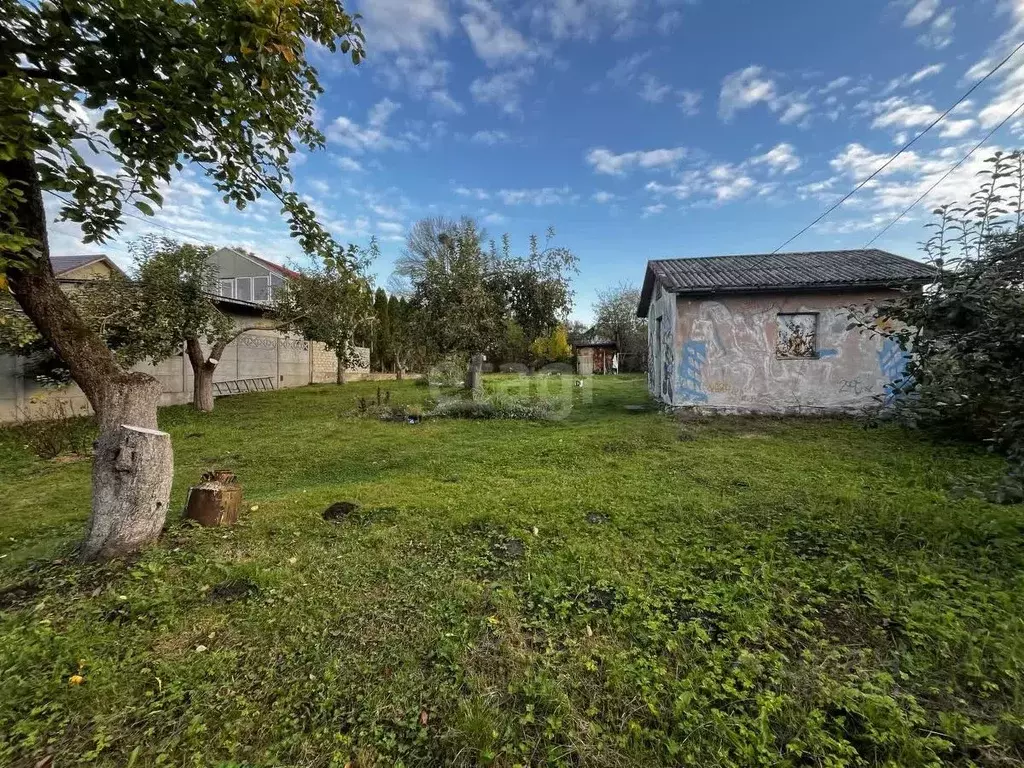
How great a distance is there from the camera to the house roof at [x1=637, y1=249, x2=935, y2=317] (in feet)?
28.7

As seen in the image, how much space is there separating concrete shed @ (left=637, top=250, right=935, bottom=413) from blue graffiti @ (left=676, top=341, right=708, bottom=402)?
2 cm

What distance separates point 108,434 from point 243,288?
76.3 feet

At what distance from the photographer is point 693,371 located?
9367mm

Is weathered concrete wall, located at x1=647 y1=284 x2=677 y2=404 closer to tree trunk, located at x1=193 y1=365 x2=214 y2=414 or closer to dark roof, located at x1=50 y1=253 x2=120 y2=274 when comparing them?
tree trunk, located at x1=193 y1=365 x2=214 y2=414

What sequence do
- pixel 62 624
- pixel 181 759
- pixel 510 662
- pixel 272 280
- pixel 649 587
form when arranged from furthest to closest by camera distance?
pixel 272 280 → pixel 649 587 → pixel 62 624 → pixel 510 662 → pixel 181 759

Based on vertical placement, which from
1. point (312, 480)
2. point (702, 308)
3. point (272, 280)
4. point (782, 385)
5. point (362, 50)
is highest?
point (272, 280)

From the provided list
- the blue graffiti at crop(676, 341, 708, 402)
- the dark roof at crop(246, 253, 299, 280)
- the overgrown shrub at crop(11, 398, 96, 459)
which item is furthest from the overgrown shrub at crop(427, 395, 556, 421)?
the dark roof at crop(246, 253, 299, 280)

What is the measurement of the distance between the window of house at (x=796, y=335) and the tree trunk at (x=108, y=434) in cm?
1055

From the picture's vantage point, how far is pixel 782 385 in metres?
9.07

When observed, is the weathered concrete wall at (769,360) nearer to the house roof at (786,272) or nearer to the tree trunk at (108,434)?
the house roof at (786,272)

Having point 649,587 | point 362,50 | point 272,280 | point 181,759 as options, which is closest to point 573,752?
point 649,587

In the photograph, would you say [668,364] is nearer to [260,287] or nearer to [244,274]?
[260,287]

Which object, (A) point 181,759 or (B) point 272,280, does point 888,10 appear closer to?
(A) point 181,759

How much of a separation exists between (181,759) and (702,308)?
10.0 m
